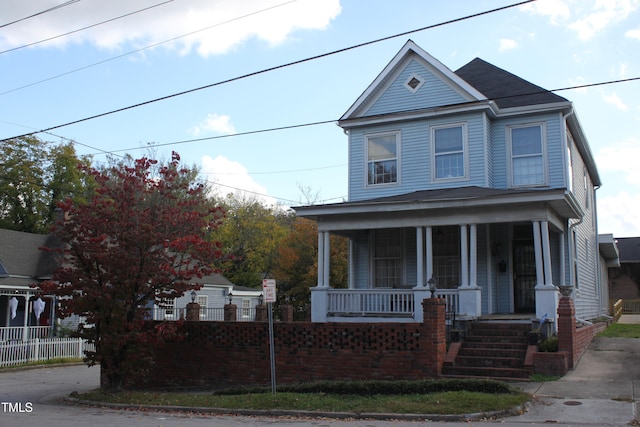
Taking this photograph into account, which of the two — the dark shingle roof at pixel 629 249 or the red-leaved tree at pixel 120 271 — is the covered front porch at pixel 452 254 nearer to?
the red-leaved tree at pixel 120 271

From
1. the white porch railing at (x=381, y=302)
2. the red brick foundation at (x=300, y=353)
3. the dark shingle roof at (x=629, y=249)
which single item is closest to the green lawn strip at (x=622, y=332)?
the white porch railing at (x=381, y=302)

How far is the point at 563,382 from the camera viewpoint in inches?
511

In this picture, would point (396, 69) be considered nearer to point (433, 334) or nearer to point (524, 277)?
point (524, 277)

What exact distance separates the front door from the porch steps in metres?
3.37

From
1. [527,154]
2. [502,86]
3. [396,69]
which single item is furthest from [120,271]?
[502,86]

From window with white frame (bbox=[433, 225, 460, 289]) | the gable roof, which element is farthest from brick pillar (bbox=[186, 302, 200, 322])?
the gable roof

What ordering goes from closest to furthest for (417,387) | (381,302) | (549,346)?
1. (417,387)
2. (549,346)
3. (381,302)

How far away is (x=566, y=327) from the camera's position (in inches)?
549

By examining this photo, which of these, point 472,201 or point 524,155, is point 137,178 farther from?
point 524,155

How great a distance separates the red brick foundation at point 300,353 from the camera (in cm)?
1395

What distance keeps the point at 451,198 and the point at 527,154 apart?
13.1 ft

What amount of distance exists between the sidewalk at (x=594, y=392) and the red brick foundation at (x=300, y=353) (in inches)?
90.3

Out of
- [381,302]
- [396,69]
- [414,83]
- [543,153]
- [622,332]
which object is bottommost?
[622,332]

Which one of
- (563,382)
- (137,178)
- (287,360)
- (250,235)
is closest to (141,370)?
(287,360)
